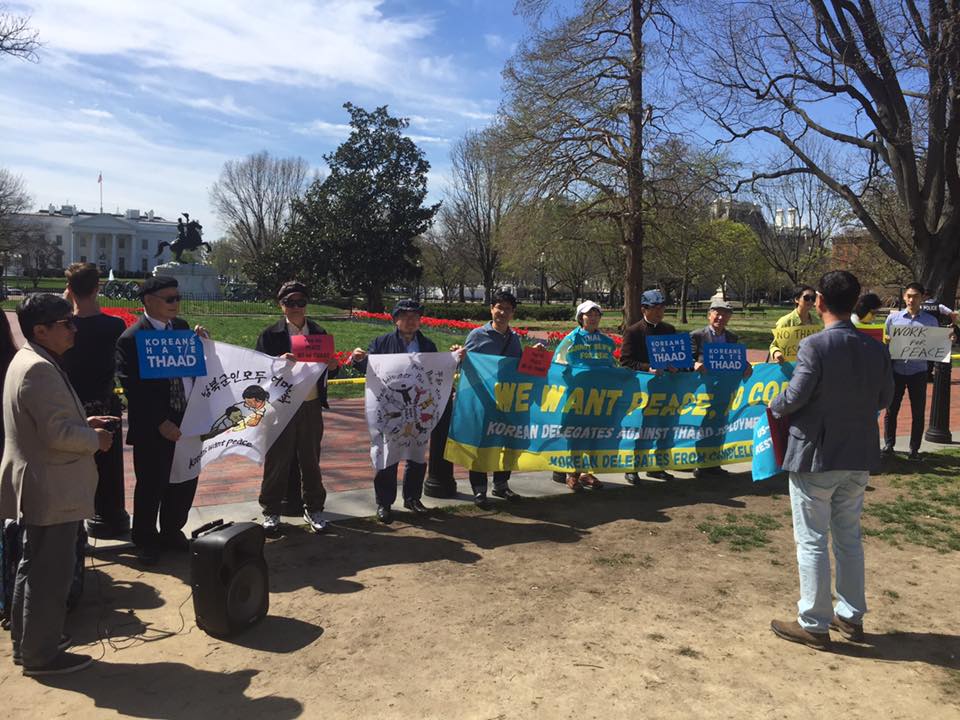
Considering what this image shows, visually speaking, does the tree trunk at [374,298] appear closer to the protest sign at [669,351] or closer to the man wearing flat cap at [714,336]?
the man wearing flat cap at [714,336]

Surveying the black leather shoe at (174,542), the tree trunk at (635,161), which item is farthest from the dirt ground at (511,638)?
the tree trunk at (635,161)

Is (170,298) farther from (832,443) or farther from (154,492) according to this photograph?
(832,443)

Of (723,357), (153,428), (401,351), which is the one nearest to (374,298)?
(723,357)

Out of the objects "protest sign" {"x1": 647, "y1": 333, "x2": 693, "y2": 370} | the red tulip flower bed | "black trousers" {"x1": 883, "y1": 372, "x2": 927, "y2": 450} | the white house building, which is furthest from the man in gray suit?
the white house building

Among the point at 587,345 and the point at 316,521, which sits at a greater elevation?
the point at 587,345

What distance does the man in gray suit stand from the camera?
3.75 m

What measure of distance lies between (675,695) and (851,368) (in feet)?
6.44

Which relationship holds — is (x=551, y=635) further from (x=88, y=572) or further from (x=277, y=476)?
(x=88, y=572)

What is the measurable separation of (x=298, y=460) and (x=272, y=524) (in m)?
0.56

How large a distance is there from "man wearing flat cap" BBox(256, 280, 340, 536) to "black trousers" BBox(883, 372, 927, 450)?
267 inches

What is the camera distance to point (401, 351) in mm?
6188

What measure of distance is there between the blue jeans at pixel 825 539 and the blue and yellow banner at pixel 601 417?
292cm

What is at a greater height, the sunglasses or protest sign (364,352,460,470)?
the sunglasses

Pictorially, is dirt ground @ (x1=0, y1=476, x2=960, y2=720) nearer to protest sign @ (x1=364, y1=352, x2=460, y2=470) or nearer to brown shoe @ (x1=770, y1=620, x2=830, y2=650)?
brown shoe @ (x1=770, y1=620, x2=830, y2=650)
